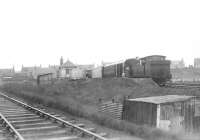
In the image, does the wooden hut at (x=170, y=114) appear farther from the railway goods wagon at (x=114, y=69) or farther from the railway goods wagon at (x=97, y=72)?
the railway goods wagon at (x=97, y=72)

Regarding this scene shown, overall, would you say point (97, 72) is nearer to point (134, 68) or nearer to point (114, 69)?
point (114, 69)

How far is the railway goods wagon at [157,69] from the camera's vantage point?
25172mm

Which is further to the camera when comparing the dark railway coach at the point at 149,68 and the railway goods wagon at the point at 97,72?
the railway goods wagon at the point at 97,72

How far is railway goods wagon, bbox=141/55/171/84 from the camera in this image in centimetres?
2517

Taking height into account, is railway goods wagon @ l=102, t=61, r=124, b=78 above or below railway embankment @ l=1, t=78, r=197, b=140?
above

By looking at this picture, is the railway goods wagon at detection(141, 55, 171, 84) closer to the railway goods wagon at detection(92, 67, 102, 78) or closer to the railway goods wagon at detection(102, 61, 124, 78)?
the railway goods wagon at detection(102, 61, 124, 78)

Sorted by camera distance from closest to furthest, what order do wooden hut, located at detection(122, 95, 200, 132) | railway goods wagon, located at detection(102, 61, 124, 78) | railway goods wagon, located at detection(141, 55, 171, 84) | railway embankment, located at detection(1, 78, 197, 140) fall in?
railway embankment, located at detection(1, 78, 197, 140) → wooden hut, located at detection(122, 95, 200, 132) → railway goods wagon, located at detection(141, 55, 171, 84) → railway goods wagon, located at detection(102, 61, 124, 78)

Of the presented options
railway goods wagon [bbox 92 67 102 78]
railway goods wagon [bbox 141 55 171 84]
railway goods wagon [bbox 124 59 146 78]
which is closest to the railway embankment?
railway goods wagon [bbox 141 55 171 84]

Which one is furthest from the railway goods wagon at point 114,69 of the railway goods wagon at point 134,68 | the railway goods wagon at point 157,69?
the railway goods wagon at point 157,69

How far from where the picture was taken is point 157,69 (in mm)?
25219

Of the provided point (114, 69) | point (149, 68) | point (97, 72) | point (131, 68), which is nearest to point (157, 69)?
point (149, 68)

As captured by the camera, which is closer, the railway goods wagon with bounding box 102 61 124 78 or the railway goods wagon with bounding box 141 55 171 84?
the railway goods wagon with bounding box 141 55 171 84

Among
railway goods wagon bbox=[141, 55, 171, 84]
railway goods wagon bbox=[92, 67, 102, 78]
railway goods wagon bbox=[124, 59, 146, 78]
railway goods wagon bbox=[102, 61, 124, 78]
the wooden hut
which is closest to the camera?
the wooden hut

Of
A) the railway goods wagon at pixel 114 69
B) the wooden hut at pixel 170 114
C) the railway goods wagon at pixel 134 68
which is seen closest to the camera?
the wooden hut at pixel 170 114
